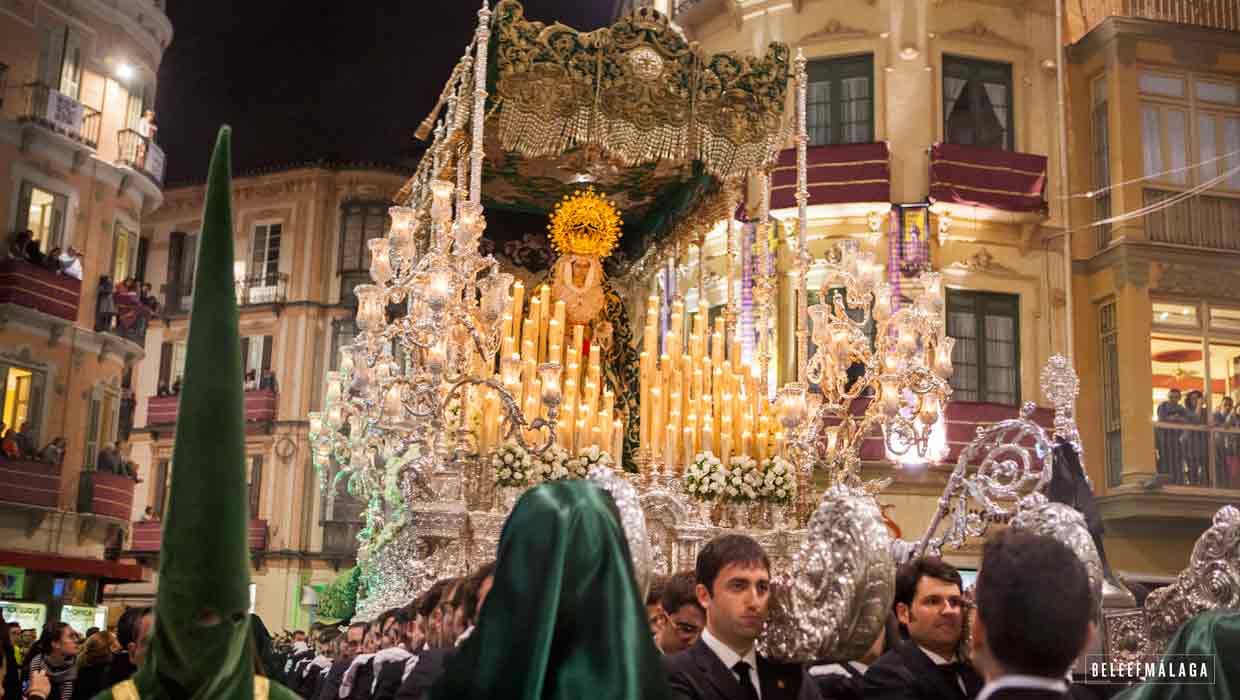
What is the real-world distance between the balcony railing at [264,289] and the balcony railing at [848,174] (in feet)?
48.5

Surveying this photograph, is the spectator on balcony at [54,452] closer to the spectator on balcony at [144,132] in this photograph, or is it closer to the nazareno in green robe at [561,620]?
the spectator on balcony at [144,132]

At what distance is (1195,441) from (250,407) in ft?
62.3

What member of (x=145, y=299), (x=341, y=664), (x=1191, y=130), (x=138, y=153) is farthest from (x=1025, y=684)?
(x=138, y=153)

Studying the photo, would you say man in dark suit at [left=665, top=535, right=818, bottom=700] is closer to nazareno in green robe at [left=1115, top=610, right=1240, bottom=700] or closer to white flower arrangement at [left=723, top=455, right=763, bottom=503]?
nazareno in green robe at [left=1115, top=610, right=1240, bottom=700]

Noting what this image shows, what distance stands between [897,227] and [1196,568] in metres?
13.1

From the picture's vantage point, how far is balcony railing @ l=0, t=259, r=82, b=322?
62.5 feet

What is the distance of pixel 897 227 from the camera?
1777cm

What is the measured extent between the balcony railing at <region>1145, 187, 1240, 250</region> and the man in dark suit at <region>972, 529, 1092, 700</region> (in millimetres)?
16859

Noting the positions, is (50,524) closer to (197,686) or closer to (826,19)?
(826,19)

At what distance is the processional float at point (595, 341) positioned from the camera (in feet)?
32.8

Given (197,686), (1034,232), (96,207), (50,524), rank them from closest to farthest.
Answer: (197,686)
(1034,232)
(50,524)
(96,207)

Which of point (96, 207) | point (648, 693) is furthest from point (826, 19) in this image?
point (648, 693)

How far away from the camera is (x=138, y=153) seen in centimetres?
2242

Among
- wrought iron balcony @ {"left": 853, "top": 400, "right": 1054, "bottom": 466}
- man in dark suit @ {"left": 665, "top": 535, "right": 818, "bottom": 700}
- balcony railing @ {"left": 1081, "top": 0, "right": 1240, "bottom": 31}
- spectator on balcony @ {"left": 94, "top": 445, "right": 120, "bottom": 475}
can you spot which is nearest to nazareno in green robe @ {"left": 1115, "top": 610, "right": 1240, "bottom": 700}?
man in dark suit @ {"left": 665, "top": 535, "right": 818, "bottom": 700}
